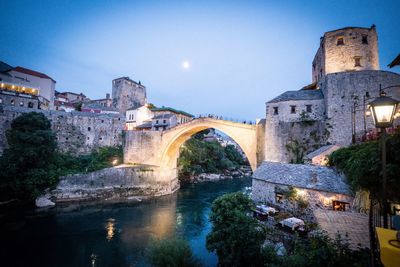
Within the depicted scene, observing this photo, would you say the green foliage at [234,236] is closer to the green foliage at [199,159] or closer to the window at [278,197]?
the window at [278,197]

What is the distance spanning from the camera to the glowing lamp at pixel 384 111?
3.15 m

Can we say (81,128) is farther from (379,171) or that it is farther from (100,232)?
(379,171)

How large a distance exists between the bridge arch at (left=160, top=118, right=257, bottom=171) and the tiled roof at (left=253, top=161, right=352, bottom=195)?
615cm

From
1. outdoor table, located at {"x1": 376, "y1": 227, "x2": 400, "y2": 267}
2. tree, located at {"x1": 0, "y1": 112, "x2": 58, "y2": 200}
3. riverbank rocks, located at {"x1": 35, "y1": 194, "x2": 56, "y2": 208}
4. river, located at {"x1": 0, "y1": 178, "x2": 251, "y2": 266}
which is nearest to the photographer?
outdoor table, located at {"x1": 376, "y1": 227, "x2": 400, "y2": 267}

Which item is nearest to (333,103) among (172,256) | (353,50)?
(353,50)

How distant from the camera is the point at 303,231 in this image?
31.3ft

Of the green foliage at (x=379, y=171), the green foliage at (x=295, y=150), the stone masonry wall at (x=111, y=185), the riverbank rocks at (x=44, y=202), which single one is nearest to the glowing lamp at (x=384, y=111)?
the green foliage at (x=379, y=171)

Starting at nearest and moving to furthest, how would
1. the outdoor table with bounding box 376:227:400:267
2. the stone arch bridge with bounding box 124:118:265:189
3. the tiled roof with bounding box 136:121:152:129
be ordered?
the outdoor table with bounding box 376:227:400:267 → the stone arch bridge with bounding box 124:118:265:189 → the tiled roof with bounding box 136:121:152:129

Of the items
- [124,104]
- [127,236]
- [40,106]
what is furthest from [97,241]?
[124,104]

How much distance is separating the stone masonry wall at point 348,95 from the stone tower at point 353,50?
10.7 feet

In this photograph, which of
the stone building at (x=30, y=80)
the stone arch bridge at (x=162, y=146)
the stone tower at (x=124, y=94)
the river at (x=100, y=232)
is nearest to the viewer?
the river at (x=100, y=232)

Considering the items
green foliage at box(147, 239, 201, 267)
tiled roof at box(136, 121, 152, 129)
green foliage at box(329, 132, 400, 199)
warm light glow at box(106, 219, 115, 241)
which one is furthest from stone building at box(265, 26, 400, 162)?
tiled roof at box(136, 121, 152, 129)

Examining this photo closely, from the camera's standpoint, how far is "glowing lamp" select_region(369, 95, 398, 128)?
3150mm

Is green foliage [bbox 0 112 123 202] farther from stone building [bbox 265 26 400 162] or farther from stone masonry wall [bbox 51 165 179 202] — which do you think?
stone building [bbox 265 26 400 162]
